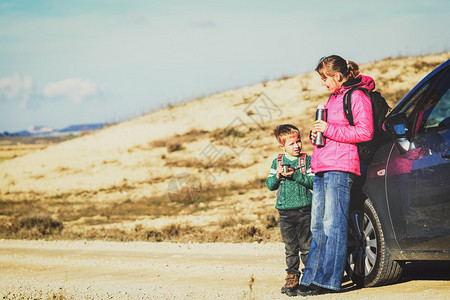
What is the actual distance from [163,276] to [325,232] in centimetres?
271

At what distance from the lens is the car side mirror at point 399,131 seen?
497 cm

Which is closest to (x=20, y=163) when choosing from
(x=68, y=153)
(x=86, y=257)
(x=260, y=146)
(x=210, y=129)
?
(x=68, y=153)

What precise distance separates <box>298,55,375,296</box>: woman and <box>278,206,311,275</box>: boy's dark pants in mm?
466

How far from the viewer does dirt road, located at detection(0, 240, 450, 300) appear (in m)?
5.67

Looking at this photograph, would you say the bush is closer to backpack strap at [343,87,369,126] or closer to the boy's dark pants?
the boy's dark pants

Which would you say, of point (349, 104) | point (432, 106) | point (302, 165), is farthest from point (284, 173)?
point (432, 106)

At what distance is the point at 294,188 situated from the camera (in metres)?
5.83

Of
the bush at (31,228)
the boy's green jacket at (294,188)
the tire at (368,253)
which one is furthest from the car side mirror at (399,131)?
the bush at (31,228)

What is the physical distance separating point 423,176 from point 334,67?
4.10 feet

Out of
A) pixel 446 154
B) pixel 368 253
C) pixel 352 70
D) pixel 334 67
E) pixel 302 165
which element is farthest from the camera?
pixel 302 165

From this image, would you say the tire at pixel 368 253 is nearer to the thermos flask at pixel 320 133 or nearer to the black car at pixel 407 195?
the black car at pixel 407 195

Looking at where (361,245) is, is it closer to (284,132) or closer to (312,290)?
(312,290)

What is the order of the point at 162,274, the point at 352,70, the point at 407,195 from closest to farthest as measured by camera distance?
the point at 407,195 < the point at 352,70 < the point at 162,274

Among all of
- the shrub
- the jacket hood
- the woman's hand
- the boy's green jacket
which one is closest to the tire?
the boy's green jacket
